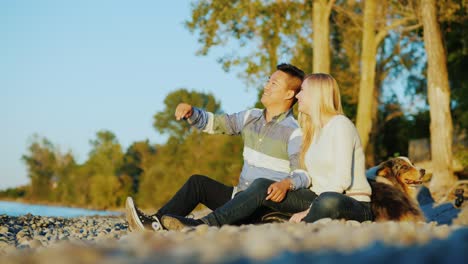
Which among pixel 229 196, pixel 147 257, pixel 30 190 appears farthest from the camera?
pixel 30 190

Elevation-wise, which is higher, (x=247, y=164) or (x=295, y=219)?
(x=247, y=164)

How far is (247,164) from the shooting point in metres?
6.32

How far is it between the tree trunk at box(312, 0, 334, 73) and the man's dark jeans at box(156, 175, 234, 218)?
Answer: 11114mm

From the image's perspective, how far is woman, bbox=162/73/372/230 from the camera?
5.27 metres

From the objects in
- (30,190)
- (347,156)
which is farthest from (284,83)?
(30,190)

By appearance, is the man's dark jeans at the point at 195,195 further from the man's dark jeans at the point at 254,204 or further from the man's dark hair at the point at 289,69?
the man's dark hair at the point at 289,69

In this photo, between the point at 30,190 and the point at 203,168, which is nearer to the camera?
the point at 203,168

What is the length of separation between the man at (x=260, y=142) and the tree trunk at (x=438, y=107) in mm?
9736

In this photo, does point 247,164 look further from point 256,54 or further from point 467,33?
point 467,33

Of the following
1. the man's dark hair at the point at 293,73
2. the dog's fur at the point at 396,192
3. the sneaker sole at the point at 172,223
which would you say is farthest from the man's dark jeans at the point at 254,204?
the man's dark hair at the point at 293,73

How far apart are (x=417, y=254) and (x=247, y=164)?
12.7 ft

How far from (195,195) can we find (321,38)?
11.9m

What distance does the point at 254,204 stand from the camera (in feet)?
18.0

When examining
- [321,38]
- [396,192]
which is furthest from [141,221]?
[321,38]
